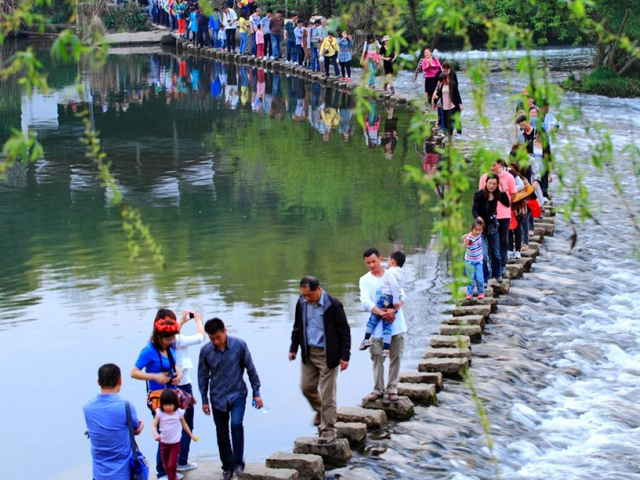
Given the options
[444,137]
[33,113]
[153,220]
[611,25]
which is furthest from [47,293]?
[611,25]

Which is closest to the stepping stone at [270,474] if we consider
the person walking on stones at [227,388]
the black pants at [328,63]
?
the person walking on stones at [227,388]

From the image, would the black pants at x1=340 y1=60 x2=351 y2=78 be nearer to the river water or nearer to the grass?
the grass

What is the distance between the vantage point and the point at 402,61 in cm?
630

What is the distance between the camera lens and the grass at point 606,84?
118 feet

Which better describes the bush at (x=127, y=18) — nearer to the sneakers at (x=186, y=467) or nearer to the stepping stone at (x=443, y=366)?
the stepping stone at (x=443, y=366)

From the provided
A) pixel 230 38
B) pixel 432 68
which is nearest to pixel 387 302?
pixel 432 68

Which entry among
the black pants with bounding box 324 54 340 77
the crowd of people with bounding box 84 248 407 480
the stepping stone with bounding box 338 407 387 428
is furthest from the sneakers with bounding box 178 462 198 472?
the black pants with bounding box 324 54 340 77

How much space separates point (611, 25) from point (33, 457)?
30.2 m

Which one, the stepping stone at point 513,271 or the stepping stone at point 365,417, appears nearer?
the stepping stone at point 365,417

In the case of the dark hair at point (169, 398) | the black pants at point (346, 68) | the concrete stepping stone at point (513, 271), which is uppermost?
the black pants at point (346, 68)

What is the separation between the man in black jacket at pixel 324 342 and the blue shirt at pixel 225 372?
0.76 meters

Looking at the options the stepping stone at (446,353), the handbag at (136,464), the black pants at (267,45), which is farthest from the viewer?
the black pants at (267,45)

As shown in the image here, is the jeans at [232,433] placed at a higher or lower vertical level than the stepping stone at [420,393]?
higher

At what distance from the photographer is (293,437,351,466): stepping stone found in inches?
389
